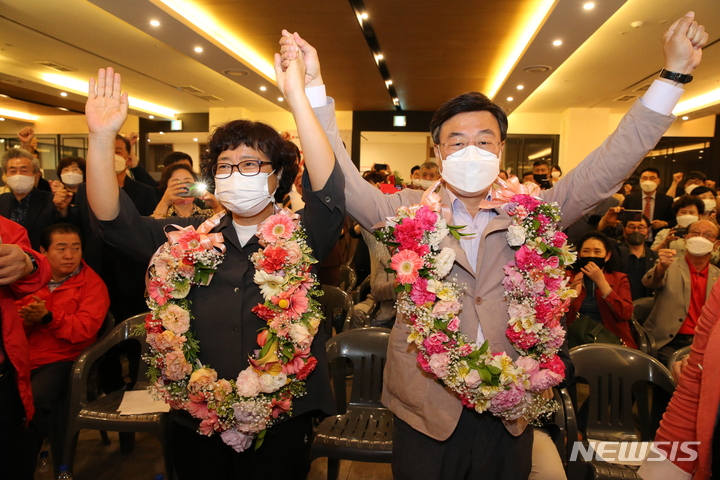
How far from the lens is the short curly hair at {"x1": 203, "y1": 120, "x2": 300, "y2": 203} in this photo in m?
1.78

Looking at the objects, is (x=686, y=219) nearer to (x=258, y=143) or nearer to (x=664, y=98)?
(x=664, y=98)

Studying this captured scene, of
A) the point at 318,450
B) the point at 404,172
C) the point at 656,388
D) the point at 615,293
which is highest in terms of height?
the point at 404,172

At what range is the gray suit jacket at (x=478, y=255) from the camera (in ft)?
4.86

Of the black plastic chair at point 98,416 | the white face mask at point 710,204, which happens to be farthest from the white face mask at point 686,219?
the black plastic chair at point 98,416

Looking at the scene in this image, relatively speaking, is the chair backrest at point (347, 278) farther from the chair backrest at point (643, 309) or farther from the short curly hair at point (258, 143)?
the short curly hair at point (258, 143)

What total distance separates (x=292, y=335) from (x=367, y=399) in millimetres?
1333

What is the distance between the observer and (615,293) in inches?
130

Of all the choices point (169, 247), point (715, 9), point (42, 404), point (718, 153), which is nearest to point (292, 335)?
point (169, 247)

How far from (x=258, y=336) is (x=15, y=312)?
3.43 feet

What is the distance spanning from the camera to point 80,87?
35.6ft

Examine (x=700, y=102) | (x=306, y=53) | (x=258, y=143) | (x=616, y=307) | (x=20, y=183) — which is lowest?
(x=616, y=307)

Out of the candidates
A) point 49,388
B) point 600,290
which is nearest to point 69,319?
point 49,388

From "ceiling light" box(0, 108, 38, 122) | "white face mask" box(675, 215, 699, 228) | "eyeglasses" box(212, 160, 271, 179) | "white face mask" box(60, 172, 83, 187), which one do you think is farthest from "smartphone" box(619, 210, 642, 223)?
"ceiling light" box(0, 108, 38, 122)

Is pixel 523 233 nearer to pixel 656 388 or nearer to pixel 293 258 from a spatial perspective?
pixel 293 258
